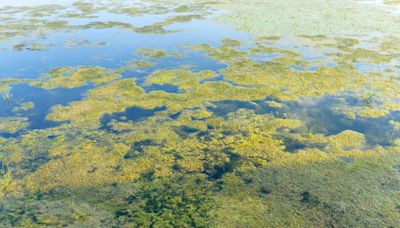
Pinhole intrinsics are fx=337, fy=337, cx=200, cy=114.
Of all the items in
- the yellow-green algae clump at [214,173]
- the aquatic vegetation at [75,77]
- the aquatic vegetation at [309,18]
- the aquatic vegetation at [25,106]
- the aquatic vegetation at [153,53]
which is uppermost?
the aquatic vegetation at [309,18]

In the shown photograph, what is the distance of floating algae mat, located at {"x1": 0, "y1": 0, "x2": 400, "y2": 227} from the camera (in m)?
8.69

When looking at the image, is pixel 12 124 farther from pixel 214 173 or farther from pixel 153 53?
pixel 153 53

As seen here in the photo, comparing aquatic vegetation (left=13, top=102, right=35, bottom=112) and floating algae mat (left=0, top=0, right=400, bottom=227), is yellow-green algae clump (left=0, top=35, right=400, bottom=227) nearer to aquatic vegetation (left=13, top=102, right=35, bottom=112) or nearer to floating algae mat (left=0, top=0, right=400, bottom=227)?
floating algae mat (left=0, top=0, right=400, bottom=227)

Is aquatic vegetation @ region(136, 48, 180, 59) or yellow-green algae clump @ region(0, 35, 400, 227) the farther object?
aquatic vegetation @ region(136, 48, 180, 59)

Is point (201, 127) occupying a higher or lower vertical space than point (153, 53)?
lower

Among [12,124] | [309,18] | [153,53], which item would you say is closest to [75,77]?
[12,124]

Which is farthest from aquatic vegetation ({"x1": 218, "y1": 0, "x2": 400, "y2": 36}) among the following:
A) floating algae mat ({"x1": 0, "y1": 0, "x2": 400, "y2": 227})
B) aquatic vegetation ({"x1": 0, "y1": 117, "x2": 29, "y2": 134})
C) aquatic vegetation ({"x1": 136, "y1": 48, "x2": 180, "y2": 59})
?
aquatic vegetation ({"x1": 0, "y1": 117, "x2": 29, "y2": 134})

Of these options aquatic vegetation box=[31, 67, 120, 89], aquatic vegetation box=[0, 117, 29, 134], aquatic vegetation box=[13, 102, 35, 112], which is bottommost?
aquatic vegetation box=[0, 117, 29, 134]

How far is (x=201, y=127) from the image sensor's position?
12.5m

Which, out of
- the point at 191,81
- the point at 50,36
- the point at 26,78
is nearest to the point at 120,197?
the point at 191,81

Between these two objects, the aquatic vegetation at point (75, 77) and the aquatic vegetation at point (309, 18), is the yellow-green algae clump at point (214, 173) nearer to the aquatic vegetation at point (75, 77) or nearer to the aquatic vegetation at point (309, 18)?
the aquatic vegetation at point (75, 77)

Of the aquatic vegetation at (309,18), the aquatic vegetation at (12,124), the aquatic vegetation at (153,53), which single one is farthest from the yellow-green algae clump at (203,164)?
the aquatic vegetation at (309,18)

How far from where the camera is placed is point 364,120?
1285 cm

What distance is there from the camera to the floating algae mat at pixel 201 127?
8688 millimetres
